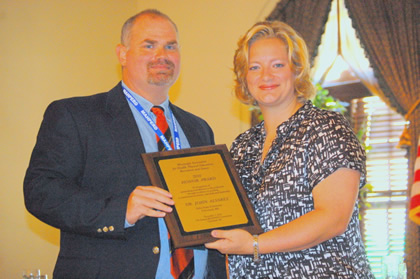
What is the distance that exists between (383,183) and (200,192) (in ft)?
14.7

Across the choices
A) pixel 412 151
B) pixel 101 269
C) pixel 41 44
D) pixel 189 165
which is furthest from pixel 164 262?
pixel 412 151

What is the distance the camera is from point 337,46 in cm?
691

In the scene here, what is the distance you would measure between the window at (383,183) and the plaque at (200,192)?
4.09m

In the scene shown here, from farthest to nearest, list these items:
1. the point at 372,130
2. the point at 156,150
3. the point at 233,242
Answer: the point at 372,130
the point at 156,150
the point at 233,242

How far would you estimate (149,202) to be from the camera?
94.7 inches

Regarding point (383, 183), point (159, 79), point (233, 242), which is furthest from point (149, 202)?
point (383, 183)

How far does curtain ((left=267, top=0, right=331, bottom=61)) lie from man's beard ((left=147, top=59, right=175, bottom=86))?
3.84 m

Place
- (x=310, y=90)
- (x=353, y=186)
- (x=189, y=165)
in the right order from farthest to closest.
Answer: (x=310, y=90), (x=189, y=165), (x=353, y=186)

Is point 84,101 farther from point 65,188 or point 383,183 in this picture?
point 383,183

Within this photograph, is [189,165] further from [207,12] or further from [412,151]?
[207,12]

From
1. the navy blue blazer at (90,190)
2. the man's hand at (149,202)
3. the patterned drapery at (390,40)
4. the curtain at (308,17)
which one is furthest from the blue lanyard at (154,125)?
the curtain at (308,17)

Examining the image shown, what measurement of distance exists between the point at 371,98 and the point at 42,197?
4957 mm

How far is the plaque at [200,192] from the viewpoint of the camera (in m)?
2.39

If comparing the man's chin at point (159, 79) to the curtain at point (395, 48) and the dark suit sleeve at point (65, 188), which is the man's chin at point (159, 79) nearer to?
the dark suit sleeve at point (65, 188)
